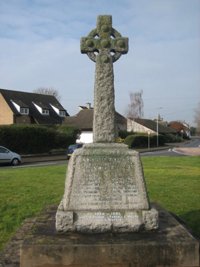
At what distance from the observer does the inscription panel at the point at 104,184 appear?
5402 millimetres

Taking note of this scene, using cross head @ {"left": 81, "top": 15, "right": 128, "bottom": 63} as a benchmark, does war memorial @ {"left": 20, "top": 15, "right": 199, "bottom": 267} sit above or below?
below

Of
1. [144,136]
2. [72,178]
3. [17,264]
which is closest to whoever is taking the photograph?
[17,264]

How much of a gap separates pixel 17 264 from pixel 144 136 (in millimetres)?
55929

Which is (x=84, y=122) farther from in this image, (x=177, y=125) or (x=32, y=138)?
(x=177, y=125)

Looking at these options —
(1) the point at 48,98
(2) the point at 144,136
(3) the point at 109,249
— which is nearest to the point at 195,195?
(3) the point at 109,249

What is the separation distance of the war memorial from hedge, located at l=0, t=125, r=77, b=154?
3199cm

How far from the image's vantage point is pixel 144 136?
60.4 meters

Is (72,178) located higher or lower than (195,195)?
higher

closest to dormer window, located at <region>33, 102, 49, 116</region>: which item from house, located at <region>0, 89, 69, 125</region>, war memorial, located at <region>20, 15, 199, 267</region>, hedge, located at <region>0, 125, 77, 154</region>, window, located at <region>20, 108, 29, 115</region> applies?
house, located at <region>0, 89, 69, 125</region>

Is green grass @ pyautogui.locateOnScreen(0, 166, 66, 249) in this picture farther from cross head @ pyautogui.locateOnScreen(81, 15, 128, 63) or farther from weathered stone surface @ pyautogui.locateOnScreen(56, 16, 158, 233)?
cross head @ pyautogui.locateOnScreen(81, 15, 128, 63)

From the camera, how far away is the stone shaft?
5715 millimetres

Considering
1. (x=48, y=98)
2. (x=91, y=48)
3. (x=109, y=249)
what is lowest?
(x=109, y=249)

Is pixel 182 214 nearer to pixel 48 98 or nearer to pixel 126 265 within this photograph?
Result: pixel 126 265

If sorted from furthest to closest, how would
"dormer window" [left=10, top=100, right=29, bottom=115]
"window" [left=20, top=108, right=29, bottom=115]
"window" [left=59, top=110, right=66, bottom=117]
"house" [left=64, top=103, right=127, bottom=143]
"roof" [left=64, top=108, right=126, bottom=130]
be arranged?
"window" [left=59, top=110, right=66, bottom=117]
"roof" [left=64, top=108, right=126, bottom=130]
"house" [left=64, top=103, right=127, bottom=143]
"window" [left=20, top=108, right=29, bottom=115]
"dormer window" [left=10, top=100, right=29, bottom=115]
